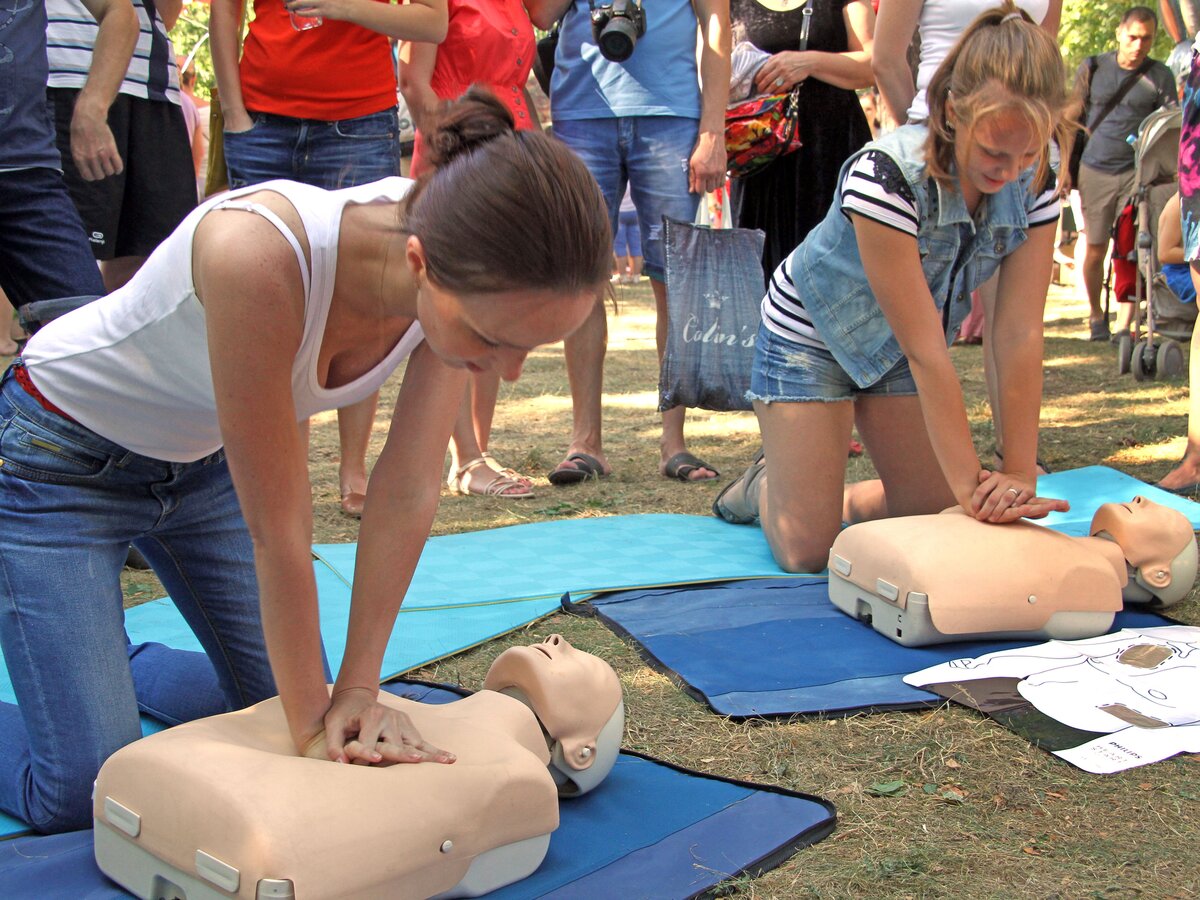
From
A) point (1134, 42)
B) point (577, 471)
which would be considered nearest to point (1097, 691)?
point (577, 471)

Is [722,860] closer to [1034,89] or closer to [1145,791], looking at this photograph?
[1145,791]

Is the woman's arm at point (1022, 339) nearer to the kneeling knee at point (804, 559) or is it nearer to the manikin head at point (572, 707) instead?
the kneeling knee at point (804, 559)

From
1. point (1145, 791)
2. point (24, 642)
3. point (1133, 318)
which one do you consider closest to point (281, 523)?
point (24, 642)

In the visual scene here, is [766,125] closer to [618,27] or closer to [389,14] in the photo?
[618,27]

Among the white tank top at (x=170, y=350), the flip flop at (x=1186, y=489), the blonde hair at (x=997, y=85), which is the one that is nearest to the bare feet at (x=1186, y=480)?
the flip flop at (x=1186, y=489)

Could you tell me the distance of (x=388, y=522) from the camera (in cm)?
174

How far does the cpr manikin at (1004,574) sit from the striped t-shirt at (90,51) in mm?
2144

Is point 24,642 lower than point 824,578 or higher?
higher

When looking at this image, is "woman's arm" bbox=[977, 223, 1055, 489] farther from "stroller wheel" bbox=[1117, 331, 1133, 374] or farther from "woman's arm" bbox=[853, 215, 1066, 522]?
"stroller wheel" bbox=[1117, 331, 1133, 374]

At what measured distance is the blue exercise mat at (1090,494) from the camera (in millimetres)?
3322

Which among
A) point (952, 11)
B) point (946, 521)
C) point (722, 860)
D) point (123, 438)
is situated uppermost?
point (952, 11)

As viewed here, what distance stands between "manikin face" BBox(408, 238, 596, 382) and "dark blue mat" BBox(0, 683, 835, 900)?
2.32 ft

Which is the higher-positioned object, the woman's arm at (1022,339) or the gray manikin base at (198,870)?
the woman's arm at (1022,339)

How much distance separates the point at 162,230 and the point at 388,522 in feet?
6.20
